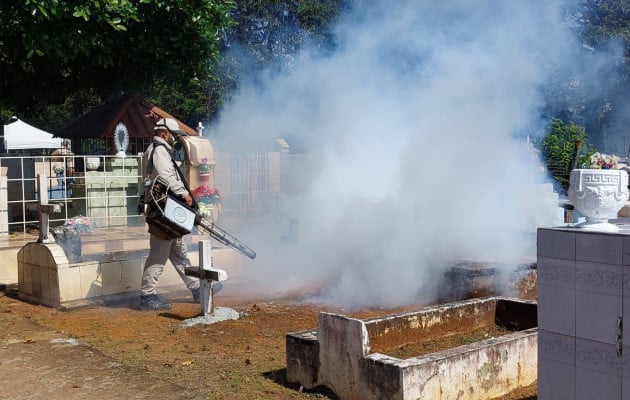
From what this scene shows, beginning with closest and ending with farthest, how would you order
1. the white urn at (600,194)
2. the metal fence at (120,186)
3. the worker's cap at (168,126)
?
the white urn at (600,194) → the worker's cap at (168,126) → the metal fence at (120,186)

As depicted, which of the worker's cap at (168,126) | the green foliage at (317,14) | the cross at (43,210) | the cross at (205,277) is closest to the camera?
the cross at (205,277)

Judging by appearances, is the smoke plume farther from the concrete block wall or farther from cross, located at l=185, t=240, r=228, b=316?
the concrete block wall

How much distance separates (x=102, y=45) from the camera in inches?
363

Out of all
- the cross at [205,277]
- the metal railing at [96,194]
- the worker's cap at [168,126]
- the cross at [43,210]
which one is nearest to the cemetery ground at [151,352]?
the cross at [205,277]

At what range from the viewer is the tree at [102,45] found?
830 cm

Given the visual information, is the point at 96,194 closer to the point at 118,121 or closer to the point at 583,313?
the point at 118,121

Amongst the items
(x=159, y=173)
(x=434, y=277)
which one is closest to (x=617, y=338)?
(x=434, y=277)

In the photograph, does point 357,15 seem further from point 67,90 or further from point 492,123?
point 67,90

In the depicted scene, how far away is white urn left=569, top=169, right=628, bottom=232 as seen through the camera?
11.1 feet

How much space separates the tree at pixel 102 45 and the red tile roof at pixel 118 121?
4.70 m

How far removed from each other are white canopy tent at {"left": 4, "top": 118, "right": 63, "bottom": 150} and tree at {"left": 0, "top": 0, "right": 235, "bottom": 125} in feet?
30.4

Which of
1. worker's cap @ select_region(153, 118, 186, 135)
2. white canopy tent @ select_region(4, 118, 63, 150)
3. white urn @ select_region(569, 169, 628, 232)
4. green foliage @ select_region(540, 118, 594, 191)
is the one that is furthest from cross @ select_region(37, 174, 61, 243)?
green foliage @ select_region(540, 118, 594, 191)

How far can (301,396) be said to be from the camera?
15.6ft

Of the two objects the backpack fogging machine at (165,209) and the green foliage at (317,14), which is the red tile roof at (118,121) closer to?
the green foliage at (317,14)
